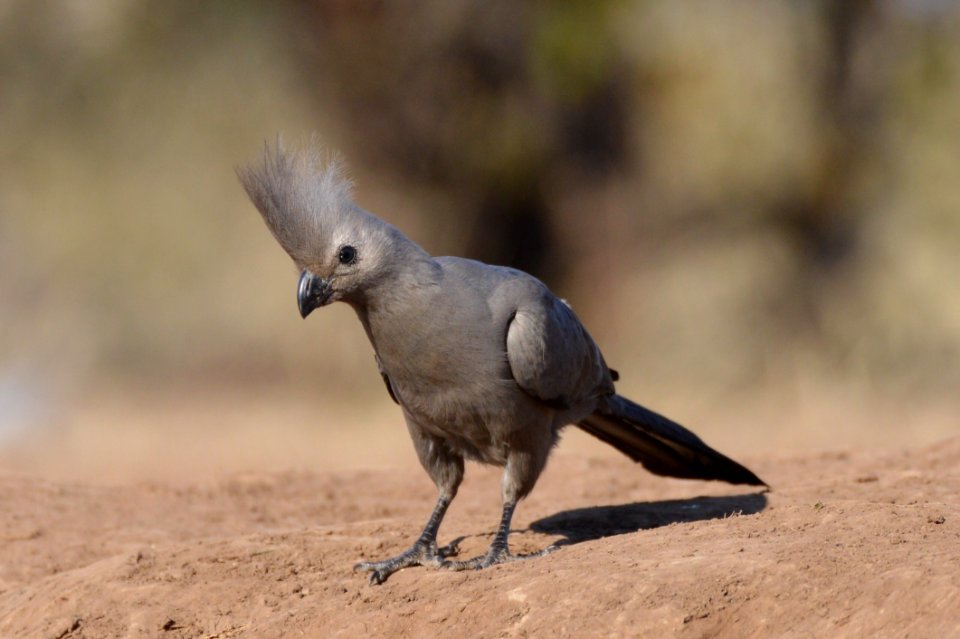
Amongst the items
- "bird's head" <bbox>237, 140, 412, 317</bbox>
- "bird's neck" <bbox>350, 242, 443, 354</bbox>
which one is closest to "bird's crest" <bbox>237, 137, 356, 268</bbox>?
"bird's head" <bbox>237, 140, 412, 317</bbox>

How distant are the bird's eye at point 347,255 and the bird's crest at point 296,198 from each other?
0.29ft

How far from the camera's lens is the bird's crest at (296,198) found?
4984 millimetres

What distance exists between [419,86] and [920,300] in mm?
7033

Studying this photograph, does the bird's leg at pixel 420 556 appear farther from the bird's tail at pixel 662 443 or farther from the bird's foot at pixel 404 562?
the bird's tail at pixel 662 443

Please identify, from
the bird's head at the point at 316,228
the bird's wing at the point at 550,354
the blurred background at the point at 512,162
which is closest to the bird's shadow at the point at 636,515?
the bird's wing at the point at 550,354

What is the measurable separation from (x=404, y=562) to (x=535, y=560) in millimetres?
750

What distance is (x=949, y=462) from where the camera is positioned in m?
7.12

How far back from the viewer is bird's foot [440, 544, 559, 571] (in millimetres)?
5114

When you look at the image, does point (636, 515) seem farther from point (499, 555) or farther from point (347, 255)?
point (347, 255)

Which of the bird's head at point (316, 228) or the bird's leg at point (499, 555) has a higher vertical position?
the bird's head at point (316, 228)

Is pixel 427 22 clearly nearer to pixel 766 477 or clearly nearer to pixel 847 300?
pixel 847 300

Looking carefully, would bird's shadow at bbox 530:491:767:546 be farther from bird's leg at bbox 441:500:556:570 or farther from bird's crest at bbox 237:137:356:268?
bird's crest at bbox 237:137:356:268

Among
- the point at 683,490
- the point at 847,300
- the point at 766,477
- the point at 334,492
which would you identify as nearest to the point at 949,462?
the point at 766,477

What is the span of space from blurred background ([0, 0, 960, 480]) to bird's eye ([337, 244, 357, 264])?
914 centimetres
